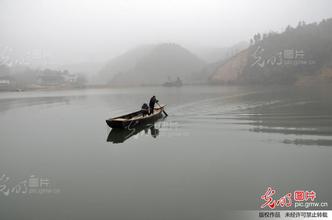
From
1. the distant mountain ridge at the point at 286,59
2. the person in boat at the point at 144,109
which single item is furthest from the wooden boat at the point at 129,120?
the distant mountain ridge at the point at 286,59

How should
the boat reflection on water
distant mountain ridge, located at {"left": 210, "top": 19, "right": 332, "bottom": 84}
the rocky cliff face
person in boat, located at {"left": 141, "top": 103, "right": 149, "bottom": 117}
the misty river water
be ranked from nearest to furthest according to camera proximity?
the misty river water
the boat reflection on water
person in boat, located at {"left": 141, "top": 103, "right": 149, "bottom": 117}
distant mountain ridge, located at {"left": 210, "top": 19, "right": 332, "bottom": 84}
the rocky cliff face

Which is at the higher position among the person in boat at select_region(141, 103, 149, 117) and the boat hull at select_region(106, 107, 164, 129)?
the person in boat at select_region(141, 103, 149, 117)

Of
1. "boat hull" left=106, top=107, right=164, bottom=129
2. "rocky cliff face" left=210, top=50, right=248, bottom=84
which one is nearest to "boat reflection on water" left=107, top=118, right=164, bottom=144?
"boat hull" left=106, top=107, right=164, bottom=129

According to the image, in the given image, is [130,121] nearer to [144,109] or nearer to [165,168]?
[144,109]

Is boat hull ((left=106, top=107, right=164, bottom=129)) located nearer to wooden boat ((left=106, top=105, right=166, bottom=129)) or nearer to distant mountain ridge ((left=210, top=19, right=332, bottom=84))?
wooden boat ((left=106, top=105, right=166, bottom=129))

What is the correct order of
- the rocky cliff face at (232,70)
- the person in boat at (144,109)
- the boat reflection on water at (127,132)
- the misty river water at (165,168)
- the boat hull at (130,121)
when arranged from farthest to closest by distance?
the rocky cliff face at (232,70)
the person in boat at (144,109)
the boat hull at (130,121)
the boat reflection on water at (127,132)
the misty river water at (165,168)

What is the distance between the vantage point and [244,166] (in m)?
11.8

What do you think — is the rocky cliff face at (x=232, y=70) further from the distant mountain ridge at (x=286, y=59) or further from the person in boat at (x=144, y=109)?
the person in boat at (x=144, y=109)

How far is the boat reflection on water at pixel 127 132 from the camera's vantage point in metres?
17.8

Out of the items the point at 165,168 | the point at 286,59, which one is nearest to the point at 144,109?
the point at 165,168

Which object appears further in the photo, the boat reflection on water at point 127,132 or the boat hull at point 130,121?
the boat hull at point 130,121

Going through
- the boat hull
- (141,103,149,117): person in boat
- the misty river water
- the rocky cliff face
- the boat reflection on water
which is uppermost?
the rocky cliff face

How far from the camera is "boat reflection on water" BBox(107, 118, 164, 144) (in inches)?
703

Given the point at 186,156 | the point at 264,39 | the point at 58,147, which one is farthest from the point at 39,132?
the point at 264,39
